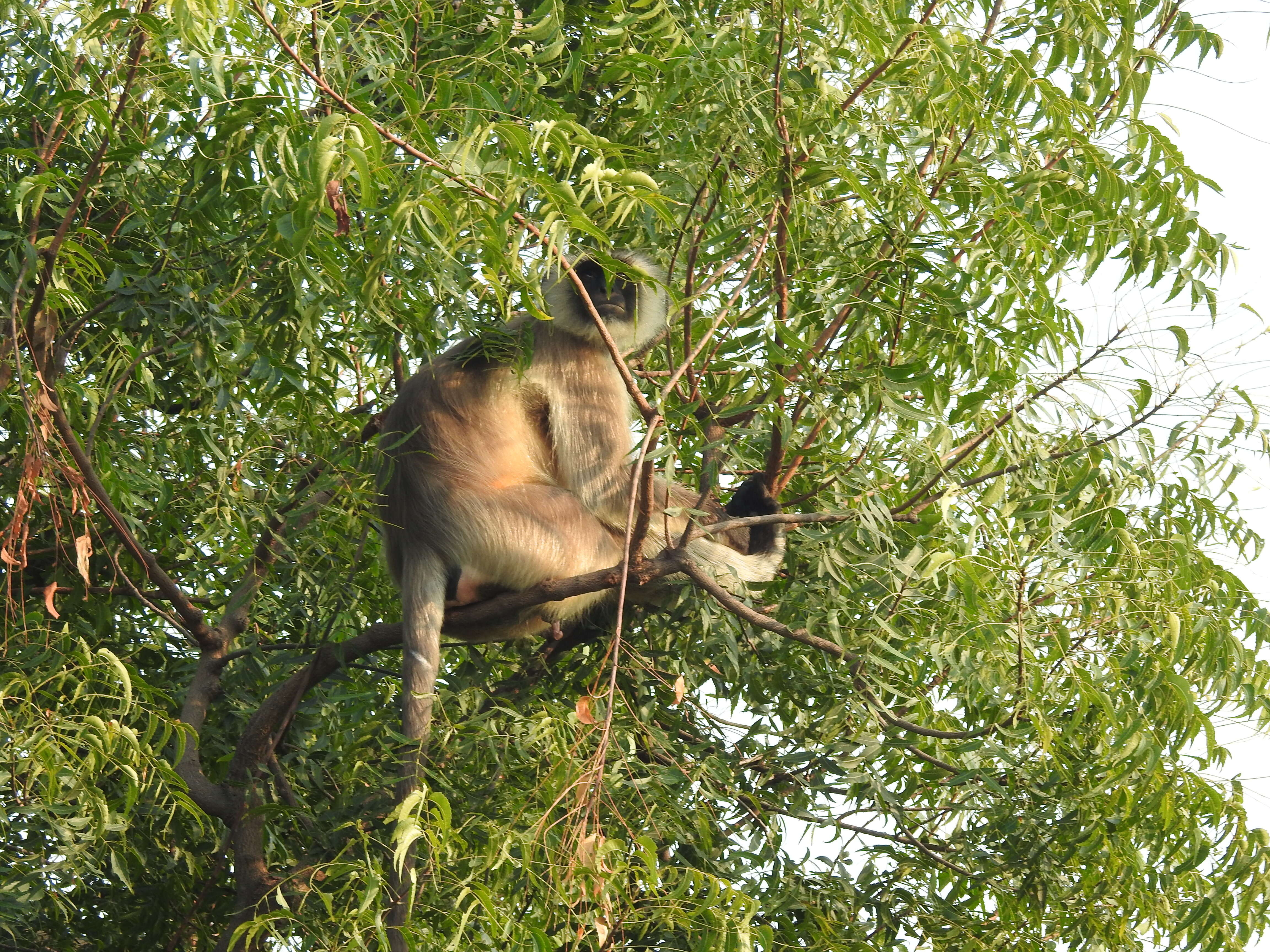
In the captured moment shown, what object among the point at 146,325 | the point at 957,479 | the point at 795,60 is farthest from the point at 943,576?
the point at 146,325

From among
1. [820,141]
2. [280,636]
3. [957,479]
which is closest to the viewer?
[820,141]

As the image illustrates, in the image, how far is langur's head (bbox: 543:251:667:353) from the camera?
11.5ft

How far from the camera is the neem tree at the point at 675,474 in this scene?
233 centimetres

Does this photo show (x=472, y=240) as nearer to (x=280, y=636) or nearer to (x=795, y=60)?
(x=795, y=60)

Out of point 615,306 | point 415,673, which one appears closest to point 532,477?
point 615,306

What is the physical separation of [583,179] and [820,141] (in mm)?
746

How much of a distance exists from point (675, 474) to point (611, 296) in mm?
681

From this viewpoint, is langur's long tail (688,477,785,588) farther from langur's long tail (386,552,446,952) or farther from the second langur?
langur's long tail (386,552,446,952)

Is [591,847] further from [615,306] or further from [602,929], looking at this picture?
[615,306]

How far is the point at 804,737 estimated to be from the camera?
2.97 m

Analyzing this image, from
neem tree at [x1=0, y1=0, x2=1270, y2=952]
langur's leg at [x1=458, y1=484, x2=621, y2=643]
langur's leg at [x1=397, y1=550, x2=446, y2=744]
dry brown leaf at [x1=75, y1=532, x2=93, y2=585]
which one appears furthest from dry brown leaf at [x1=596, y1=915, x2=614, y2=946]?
dry brown leaf at [x1=75, y1=532, x2=93, y2=585]

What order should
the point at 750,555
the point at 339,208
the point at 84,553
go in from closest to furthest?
the point at 339,208, the point at 84,553, the point at 750,555

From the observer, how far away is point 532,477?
3568 mm

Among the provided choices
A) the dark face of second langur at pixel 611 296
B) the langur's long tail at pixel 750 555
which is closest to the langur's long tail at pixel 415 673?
the langur's long tail at pixel 750 555
